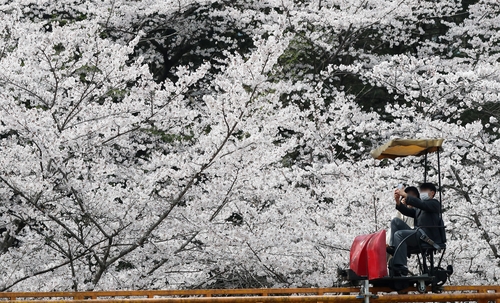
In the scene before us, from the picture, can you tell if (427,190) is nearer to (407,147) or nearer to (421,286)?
(407,147)

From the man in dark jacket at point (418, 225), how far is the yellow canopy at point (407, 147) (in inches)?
17.0

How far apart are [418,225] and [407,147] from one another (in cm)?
88

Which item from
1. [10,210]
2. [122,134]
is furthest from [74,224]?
[122,134]

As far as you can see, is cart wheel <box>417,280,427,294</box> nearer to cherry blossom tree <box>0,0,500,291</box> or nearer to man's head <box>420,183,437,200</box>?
man's head <box>420,183,437,200</box>

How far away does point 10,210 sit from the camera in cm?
900

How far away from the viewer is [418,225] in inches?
262

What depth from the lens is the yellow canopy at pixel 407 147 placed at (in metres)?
6.77

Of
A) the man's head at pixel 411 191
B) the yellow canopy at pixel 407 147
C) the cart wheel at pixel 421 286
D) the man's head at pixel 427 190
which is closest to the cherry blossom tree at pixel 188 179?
the yellow canopy at pixel 407 147

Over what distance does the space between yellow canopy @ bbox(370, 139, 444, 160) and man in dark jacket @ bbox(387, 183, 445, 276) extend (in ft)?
1.42

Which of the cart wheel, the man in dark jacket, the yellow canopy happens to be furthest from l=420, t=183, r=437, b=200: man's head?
the cart wheel

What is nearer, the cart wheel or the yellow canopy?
the cart wheel

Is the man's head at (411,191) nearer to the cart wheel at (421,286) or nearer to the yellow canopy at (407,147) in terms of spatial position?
the yellow canopy at (407,147)

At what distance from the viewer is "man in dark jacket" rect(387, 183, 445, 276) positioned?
645cm

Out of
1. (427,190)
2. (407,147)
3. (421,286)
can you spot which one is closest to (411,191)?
(427,190)
